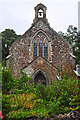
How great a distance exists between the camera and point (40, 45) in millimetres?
18250

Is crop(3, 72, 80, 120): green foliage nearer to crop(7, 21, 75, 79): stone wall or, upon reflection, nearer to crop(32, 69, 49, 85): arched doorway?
crop(32, 69, 49, 85): arched doorway

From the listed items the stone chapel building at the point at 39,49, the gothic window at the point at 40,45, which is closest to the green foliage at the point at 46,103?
the stone chapel building at the point at 39,49

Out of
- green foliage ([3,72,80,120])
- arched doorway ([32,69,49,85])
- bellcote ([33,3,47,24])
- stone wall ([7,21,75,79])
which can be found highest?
bellcote ([33,3,47,24])

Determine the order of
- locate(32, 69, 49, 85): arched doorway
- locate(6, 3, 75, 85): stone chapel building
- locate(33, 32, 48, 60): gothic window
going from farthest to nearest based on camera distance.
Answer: locate(33, 32, 48, 60): gothic window
locate(6, 3, 75, 85): stone chapel building
locate(32, 69, 49, 85): arched doorway

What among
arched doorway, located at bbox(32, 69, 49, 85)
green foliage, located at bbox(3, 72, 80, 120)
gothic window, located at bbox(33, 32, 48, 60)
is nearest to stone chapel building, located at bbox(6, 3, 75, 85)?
gothic window, located at bbox(33, 32, 48, 60)

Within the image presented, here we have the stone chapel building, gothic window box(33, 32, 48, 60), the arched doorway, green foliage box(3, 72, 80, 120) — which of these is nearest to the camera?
green foliage box(3, 72, 80, 120)

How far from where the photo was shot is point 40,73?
1471 centimetres

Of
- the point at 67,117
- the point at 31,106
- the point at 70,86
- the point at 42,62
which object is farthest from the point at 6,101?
the point at 42,62

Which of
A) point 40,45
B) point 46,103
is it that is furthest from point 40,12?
point 46,103

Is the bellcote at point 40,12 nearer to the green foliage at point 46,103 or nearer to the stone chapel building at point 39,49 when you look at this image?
the stone chapel building at point 39,49

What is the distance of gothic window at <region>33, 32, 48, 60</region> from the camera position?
18050 mm

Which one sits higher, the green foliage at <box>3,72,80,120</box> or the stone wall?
the stone wall

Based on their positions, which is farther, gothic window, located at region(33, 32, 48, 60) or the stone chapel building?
gothic window, located at region(33, 32, 48, 60)

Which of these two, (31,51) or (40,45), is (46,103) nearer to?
(31,51)
